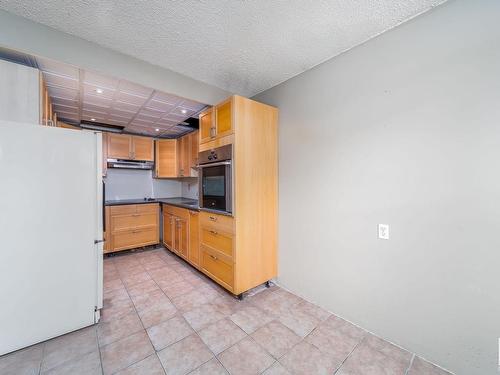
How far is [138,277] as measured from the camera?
2.77 m

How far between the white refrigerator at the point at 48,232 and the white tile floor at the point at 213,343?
220mm

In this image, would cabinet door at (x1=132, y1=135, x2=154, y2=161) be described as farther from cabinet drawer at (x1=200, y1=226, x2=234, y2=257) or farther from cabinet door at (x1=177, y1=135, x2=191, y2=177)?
cabinet drawer at (x1=200, y1=226, x2=234, y2=257)

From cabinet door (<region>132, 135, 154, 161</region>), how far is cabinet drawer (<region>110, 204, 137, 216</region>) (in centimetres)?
96

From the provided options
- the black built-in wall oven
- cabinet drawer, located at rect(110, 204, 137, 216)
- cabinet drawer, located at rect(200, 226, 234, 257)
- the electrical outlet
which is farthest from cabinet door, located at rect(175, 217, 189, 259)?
the electrical outlet

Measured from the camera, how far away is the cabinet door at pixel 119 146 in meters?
3.73

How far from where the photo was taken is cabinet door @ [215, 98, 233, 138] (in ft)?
7.19

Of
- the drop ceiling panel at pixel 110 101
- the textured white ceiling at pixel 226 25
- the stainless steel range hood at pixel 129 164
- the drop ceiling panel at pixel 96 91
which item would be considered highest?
the textured white ceiling at pixel 226 25

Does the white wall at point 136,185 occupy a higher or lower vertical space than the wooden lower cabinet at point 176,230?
higher

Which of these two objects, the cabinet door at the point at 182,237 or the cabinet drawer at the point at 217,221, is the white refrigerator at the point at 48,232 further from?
the cabinet door at the point at 182,237

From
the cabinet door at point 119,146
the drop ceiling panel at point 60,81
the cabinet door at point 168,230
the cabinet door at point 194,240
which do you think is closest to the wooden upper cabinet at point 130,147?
the cabinet door at point 119,146

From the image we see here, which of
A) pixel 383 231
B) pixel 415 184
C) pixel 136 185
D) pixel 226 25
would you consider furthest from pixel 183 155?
pixel 415 184

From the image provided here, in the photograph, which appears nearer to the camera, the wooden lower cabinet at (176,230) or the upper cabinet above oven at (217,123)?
the upper cabinet above oven at (217,123)

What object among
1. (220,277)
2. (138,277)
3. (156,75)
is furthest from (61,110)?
(220,277)

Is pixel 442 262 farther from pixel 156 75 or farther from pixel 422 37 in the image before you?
pixel 156 75
